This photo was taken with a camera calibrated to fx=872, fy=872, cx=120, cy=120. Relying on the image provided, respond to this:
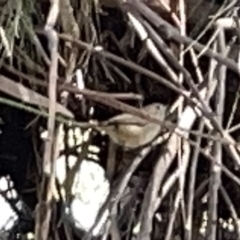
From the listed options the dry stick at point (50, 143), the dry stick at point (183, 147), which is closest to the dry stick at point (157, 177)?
the dry stick at point (183, 147)

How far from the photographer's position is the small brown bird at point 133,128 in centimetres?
102

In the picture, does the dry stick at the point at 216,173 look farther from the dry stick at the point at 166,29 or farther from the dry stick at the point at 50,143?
the dry stick at the point at 50,143

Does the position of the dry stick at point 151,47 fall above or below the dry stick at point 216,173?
above

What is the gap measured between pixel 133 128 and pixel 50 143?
188 millimetres

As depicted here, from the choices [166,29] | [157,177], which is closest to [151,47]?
[166,29]

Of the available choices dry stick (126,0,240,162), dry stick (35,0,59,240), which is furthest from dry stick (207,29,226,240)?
dry stick (35,0,59,240)

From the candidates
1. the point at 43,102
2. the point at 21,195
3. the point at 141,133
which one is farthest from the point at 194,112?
the point at 21,195

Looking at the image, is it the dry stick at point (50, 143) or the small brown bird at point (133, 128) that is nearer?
the dry stick at point (50, 143)

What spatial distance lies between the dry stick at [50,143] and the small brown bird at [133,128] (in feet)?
0.31

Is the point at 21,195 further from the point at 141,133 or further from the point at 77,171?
the point at 141,133

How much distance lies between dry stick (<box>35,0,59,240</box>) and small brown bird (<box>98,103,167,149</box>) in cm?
10

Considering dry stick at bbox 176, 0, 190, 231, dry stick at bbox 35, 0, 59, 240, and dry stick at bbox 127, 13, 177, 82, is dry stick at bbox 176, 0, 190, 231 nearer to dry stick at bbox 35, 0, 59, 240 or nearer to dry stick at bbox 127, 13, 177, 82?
dry stick at bbox 127, 13, 177, 82

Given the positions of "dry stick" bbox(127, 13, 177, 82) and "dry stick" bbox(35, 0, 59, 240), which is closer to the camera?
"dry stick" bbox(35, 0, 59, 240)

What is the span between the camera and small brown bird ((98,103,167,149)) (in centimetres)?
102
